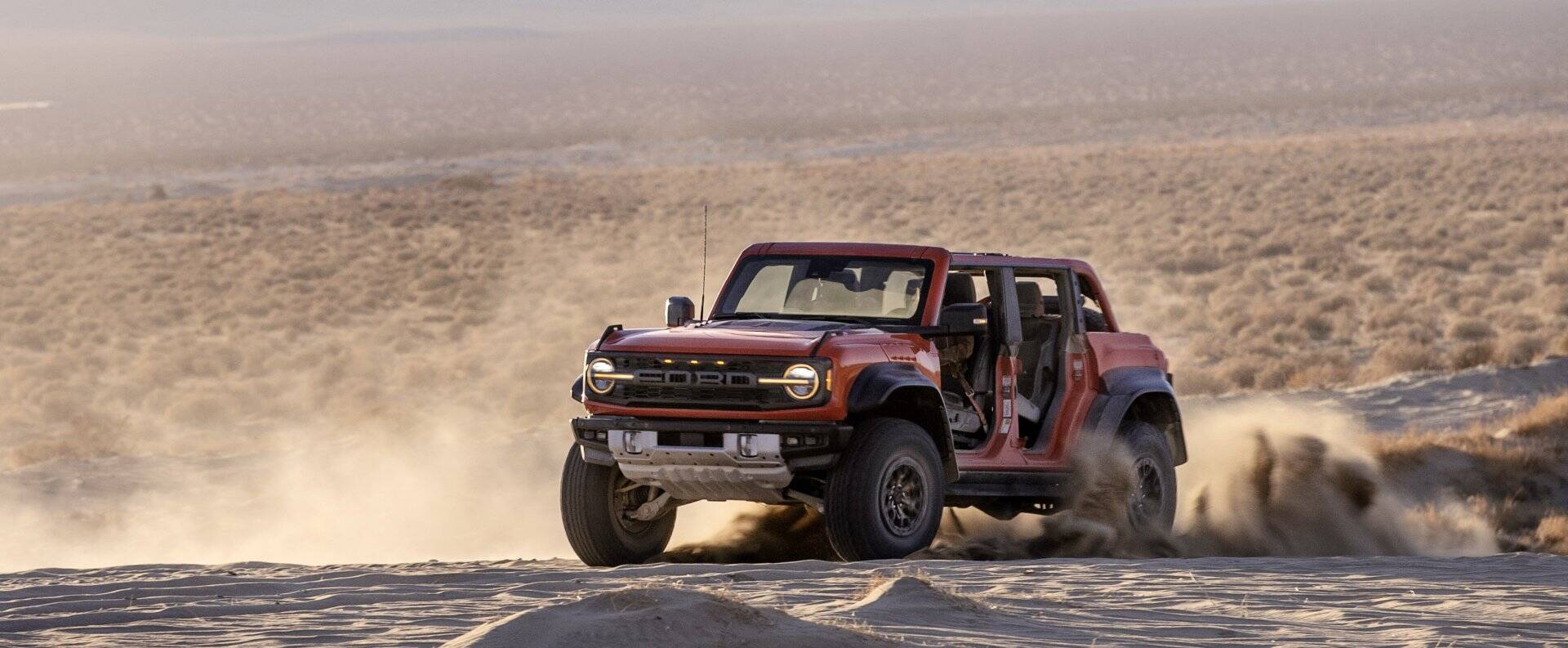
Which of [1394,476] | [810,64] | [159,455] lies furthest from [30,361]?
[810,64]

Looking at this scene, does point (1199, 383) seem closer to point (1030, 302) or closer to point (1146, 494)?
point (1146, 494)

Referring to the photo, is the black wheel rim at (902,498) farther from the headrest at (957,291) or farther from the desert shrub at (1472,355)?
the desert shrub at (1472,355)

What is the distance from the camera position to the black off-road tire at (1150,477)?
446 inches

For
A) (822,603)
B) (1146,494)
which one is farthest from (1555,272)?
(822,603)

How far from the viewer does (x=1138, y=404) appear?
38.7 feet

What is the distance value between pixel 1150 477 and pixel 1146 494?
0.12 metres

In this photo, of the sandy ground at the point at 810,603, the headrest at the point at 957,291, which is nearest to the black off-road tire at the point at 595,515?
the sandy ground at the point at 810,603

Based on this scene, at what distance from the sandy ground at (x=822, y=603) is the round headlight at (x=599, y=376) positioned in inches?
35.2

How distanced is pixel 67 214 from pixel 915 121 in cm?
5999

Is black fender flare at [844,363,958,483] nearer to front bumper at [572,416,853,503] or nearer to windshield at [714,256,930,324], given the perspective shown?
front bumper at [572,416,853,503]

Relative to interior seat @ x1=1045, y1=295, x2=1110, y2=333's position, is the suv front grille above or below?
below

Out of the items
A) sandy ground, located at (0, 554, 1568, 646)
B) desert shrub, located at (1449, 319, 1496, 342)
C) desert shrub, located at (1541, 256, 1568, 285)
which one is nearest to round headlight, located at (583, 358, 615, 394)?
sandy ground, located at (0, 554, 1568, 646)

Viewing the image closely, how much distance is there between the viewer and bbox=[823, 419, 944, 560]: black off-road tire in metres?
9.37

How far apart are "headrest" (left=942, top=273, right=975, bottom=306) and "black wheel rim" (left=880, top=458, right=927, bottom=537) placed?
1.29m
